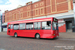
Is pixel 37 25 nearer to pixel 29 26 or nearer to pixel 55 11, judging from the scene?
pixel 29 26

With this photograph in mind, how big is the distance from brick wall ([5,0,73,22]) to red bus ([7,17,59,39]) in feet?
36.5

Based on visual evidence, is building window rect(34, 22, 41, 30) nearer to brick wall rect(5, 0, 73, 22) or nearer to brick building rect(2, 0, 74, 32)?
brick building rect(2, 0, 74, 32)

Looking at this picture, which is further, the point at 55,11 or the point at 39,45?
the point at 55,11

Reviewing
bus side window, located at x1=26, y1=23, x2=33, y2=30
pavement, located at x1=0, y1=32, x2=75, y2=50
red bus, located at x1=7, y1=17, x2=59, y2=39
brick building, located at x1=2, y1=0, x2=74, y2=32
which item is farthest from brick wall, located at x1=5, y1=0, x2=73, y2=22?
pavement, located at x1=0, y1=32, x2=75, y2=50

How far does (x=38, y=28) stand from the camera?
1057cm

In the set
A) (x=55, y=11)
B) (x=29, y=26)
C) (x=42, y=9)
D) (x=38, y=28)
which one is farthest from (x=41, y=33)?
(x=42, y=9)

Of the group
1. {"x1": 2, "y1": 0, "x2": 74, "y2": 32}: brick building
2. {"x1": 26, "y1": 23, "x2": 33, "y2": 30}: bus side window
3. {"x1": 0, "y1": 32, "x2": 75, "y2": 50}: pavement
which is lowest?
{"x1": 0, "y1": 32, "x2": 75, "y2": 50}: pavement

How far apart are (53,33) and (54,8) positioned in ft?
44.2

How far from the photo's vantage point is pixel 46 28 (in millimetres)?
9867

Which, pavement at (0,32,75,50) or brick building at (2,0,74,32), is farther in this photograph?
Answer: brick building at (2,0,74,32)

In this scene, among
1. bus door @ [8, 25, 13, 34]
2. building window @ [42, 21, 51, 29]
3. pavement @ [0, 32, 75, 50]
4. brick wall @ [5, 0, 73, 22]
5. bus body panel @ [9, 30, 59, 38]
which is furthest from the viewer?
brick wall @ [5, 0, 73, 22]

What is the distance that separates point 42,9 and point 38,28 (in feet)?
48.2

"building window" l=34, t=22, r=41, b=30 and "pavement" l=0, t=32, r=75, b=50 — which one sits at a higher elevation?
"building window" l=34, t=22, r=41, b=30

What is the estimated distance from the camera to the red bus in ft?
31.5
